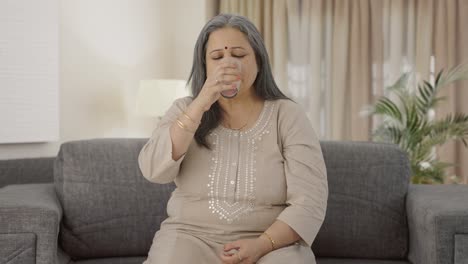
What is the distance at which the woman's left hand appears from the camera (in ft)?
6.54

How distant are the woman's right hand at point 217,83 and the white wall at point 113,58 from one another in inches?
82.0

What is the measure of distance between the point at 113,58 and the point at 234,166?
10.1ft

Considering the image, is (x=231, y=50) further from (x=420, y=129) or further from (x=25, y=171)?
(x=420, y=129)

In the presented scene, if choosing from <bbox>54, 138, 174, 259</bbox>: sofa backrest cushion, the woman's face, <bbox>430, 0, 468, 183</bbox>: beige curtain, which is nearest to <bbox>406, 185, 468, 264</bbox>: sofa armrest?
the woman's face

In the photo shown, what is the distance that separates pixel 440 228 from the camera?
217 centimetres

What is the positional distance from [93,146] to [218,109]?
67 centimetres

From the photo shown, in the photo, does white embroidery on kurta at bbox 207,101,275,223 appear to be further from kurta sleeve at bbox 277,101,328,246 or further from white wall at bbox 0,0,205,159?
white wall at bbox 0,0,205,159

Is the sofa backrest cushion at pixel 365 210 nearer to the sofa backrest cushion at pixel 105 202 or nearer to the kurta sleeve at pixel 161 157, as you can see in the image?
the sofa backrest cushion at pixel 105 202

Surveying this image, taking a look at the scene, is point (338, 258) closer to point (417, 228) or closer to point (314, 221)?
point (417, 228)

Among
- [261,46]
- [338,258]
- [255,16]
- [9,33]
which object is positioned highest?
[255,16]

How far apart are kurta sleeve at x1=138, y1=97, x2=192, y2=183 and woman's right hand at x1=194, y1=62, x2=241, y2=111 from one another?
0.15 m

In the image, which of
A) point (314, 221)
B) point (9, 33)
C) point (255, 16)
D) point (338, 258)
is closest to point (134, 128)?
point (255, 16)

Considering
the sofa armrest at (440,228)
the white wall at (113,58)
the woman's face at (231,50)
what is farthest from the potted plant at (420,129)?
the woman's face at (231,50)

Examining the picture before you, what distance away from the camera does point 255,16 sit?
575 cm
